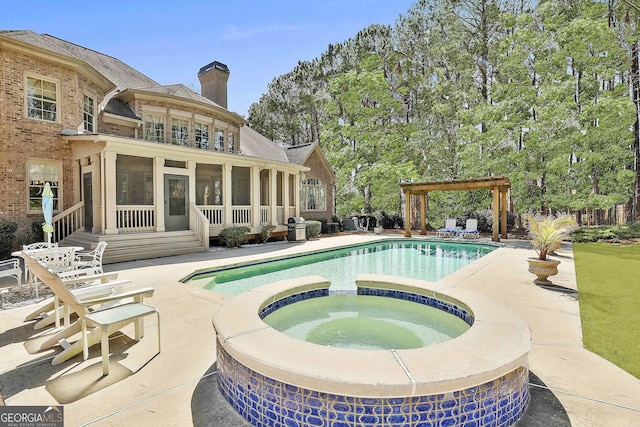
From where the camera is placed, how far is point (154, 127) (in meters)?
14.9

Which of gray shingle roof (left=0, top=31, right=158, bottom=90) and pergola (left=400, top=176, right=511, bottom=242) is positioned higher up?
gray shingle roof (left=0, top=31, right=158, bottom=90)

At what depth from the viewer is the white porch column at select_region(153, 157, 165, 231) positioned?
11580 mm

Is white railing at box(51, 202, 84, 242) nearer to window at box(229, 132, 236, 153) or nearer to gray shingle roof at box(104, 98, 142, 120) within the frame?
gray shingle roof at box(104, 98, 142, 120)

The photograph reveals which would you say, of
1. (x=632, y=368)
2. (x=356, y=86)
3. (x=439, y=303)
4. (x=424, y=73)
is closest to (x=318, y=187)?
(x=356, y=86)

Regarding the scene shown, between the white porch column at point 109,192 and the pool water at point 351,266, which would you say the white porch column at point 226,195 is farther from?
the white porch column at point 109,192

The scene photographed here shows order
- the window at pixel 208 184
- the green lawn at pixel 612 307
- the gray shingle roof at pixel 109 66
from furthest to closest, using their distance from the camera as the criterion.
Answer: the window at pixel 208 184 < the gray shingle roof at pixel 109 66 < the green lawn at pixel 612 307

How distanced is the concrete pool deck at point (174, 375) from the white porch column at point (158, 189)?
6452 millimetres

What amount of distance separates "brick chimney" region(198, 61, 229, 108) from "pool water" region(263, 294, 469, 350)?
691 inches

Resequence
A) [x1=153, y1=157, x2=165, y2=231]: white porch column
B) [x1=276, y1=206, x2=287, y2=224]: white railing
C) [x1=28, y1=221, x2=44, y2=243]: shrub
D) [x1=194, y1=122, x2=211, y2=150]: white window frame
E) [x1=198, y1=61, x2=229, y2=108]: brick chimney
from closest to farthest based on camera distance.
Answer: [x1=28, y1=221, x2=44, y2=243]: shrub, [x1=153, y1=157, x2=165, y2=231]: white porch column, [x1=194, y1=122, x2=211, y2=150]: white window frame, [x1=276, y1=206, x2=287, y2=224]: white railing, [x1=198, y1=61, x2=229, y2=108]: brick chimney

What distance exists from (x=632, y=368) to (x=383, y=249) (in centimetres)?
1155

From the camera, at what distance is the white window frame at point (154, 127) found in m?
14.6

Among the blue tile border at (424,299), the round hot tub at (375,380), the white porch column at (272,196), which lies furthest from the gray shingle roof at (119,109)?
the round hot tub at (375,380)

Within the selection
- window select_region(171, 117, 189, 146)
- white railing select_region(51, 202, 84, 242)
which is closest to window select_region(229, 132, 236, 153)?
window select_region(171, 117, 189, 146)

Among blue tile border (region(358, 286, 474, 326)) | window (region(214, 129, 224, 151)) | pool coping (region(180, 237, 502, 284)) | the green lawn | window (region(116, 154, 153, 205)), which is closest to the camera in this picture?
the green lawn
